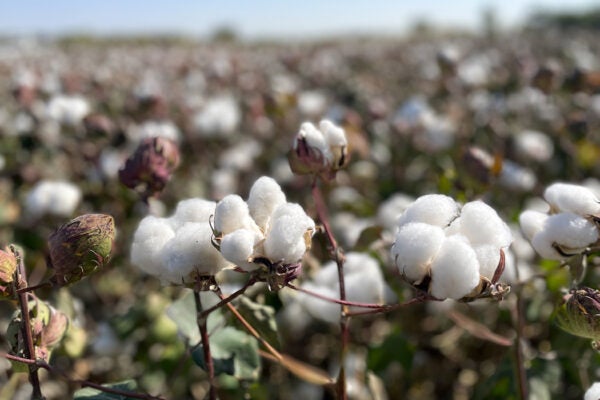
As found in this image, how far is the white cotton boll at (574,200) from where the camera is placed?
0.73 m

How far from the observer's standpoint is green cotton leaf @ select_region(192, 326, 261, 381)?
0.91 m

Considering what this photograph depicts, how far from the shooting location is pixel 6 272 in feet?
2.21

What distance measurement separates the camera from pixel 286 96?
232 centimetres

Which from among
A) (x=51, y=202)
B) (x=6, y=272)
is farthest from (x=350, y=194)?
(x=6, y=272)

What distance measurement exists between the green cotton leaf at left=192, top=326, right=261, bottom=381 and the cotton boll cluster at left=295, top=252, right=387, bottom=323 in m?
0.15

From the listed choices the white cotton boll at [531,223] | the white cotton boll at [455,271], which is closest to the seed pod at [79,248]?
the white cotton boll at [455,271]

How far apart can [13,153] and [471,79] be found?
1871mm

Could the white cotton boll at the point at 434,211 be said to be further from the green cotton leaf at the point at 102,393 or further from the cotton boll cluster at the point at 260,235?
the green cotton leaf at the point at 102,393

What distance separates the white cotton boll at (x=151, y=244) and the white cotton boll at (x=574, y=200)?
17.6 inches

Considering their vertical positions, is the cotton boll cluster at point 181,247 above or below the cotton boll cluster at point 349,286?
above

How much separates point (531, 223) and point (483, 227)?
182 millimetres

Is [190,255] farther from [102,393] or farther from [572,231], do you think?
[572,231]

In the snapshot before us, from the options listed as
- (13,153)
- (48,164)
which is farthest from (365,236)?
(13,153)

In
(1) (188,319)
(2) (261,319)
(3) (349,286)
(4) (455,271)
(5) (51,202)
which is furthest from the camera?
(5) (51,202)
